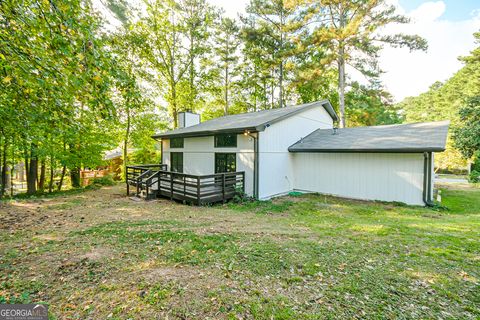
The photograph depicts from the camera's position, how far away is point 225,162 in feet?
33.2

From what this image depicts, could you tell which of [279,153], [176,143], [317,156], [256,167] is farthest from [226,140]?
[317,156]

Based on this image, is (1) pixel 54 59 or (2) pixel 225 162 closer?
(1) pixel 54 59

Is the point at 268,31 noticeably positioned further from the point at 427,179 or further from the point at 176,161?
the point at 427,179

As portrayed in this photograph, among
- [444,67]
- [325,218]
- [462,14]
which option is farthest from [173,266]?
[444,67]

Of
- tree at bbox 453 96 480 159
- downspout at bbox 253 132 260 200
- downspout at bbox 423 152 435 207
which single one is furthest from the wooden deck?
tree at bbox 453 96 480 159

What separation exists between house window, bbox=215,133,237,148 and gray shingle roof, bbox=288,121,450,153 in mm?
2902

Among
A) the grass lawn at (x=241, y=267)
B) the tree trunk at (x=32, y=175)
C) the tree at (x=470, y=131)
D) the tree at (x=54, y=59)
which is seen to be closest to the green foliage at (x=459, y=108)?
the tree at (x=470, y=131)

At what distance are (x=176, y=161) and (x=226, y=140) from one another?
4.16 m

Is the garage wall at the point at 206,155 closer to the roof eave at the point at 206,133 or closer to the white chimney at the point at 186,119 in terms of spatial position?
the roof eave at the point at 206,133

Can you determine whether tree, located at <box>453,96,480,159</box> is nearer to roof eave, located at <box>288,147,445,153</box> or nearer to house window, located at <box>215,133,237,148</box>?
roof eave, located at <box>288,147,445,153</box>

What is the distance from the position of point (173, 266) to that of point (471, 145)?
1690cm

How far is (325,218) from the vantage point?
647cm

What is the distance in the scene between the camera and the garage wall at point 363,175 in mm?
8141

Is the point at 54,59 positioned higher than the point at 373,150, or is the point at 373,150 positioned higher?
Answer: the point at 54,59
